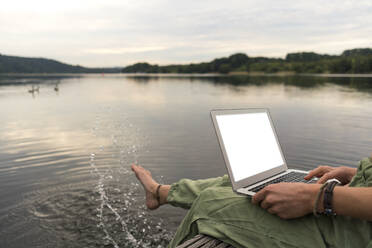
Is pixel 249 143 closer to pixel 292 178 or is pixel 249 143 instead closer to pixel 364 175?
pixel 292 178

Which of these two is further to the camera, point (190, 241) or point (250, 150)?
point (250, 150)

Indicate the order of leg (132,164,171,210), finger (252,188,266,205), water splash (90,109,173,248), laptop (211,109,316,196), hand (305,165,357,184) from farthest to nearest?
water splash (90,109,173,248)
leg (132,164,171,210)
hand (305,165,357,184)
laptop (211,109,316,196)
finger (252,188,266,205)

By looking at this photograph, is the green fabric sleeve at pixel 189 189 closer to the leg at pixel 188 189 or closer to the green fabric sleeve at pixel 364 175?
the leg at pixel 188 189

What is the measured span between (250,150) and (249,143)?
5 centimetres

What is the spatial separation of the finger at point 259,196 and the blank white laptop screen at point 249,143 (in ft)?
0.69

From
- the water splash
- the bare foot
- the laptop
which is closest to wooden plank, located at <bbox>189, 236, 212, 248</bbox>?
the laptop

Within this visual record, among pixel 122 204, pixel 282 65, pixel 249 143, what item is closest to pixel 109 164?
pixel 122 204

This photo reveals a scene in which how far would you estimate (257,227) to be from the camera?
1.56m

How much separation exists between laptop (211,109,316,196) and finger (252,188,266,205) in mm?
62

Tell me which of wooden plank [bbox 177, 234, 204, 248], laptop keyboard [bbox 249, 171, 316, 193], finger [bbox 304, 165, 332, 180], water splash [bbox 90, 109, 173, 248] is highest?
finger [bbox 304, 165, 332, 180]

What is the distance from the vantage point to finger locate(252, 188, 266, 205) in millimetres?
1549

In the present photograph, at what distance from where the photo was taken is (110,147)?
8211mm

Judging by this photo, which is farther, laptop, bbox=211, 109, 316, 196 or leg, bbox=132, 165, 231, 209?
leg, bbox=132, 165, 231, 209

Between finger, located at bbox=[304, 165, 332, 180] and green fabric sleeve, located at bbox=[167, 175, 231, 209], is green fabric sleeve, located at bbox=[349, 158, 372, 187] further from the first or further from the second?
green fabric sleeve, located at bbox=[167, 175, 231, 209]
